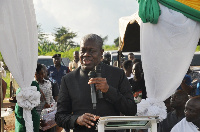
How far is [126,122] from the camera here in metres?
3.09

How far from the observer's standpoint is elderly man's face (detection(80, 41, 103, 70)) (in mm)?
3295

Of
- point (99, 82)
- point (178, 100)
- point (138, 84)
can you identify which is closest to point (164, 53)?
point (178, 100)

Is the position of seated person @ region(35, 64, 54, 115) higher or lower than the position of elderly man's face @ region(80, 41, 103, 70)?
lower

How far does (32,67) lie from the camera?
5.02 meters

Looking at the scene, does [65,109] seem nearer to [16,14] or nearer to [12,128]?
[16,14]

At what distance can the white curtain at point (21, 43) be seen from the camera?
4.86 meters

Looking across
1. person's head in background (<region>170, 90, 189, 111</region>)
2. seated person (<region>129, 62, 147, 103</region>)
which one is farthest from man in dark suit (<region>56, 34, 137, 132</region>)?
seated person (<region>129, 62, 147, 103</region>)

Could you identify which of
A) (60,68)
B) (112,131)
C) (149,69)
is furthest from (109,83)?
(60,68)

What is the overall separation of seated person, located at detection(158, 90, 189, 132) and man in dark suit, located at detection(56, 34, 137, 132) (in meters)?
1.88

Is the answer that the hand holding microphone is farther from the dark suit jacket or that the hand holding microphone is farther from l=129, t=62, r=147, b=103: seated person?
l=129, t=62, r=147, b=103: seated person

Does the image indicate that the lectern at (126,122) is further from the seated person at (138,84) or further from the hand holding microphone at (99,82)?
the seated person at (138,84)

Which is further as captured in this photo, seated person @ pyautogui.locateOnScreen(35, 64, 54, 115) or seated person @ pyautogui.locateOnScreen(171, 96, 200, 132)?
seated person @ pyautogui.locateOnScreen(35, 64, 54, 115)

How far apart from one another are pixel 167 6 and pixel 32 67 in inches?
72.1

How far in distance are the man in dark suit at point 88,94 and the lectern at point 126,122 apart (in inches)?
7.5
